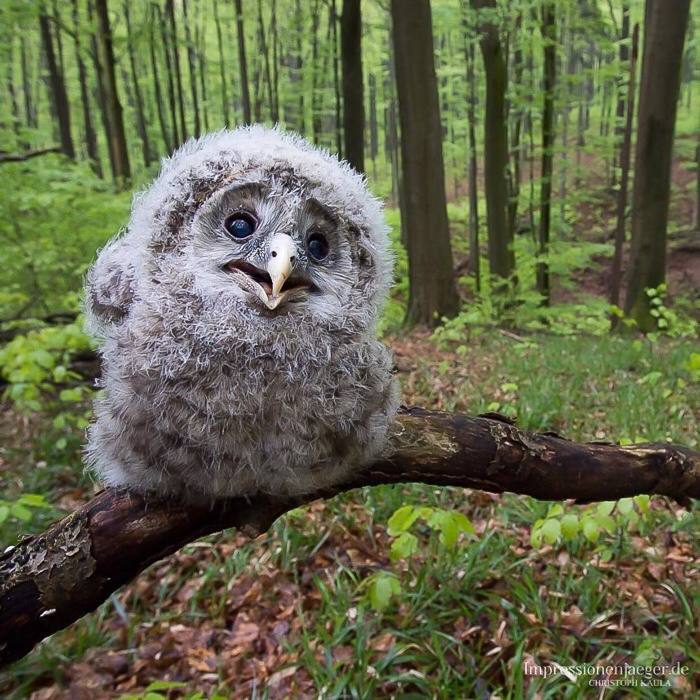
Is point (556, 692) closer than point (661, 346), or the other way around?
point (556, 692)

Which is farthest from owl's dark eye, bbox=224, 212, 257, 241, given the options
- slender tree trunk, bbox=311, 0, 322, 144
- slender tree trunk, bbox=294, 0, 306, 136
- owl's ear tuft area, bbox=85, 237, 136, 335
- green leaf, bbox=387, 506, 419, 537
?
slender tree trunk, bbox=294, 0, 306, 136

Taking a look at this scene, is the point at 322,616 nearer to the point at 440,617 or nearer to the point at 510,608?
the point at 440,617

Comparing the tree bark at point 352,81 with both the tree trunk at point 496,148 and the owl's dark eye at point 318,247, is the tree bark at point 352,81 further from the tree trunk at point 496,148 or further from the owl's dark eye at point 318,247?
the owl's dark eye at point 318,247

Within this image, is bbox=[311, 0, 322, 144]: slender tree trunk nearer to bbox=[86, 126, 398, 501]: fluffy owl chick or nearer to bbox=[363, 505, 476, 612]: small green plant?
bbox=[363, 505, 476, 612]: small green plant

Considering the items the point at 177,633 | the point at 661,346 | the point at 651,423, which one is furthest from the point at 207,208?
the point at 661,346

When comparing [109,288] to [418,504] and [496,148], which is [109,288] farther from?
[496,148]

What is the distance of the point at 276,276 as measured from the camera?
132 centimetres

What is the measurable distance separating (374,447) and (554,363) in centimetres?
467

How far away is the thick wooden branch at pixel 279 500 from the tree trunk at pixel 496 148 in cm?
970

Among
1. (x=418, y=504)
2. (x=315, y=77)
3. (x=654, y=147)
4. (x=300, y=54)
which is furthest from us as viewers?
(x=300, y=54)

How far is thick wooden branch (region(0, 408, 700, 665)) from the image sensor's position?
4.39 feet

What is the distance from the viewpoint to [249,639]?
2.86m

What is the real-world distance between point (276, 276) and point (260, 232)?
8.6 inches

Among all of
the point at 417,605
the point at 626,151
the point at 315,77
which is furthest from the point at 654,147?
the point at 315,77
